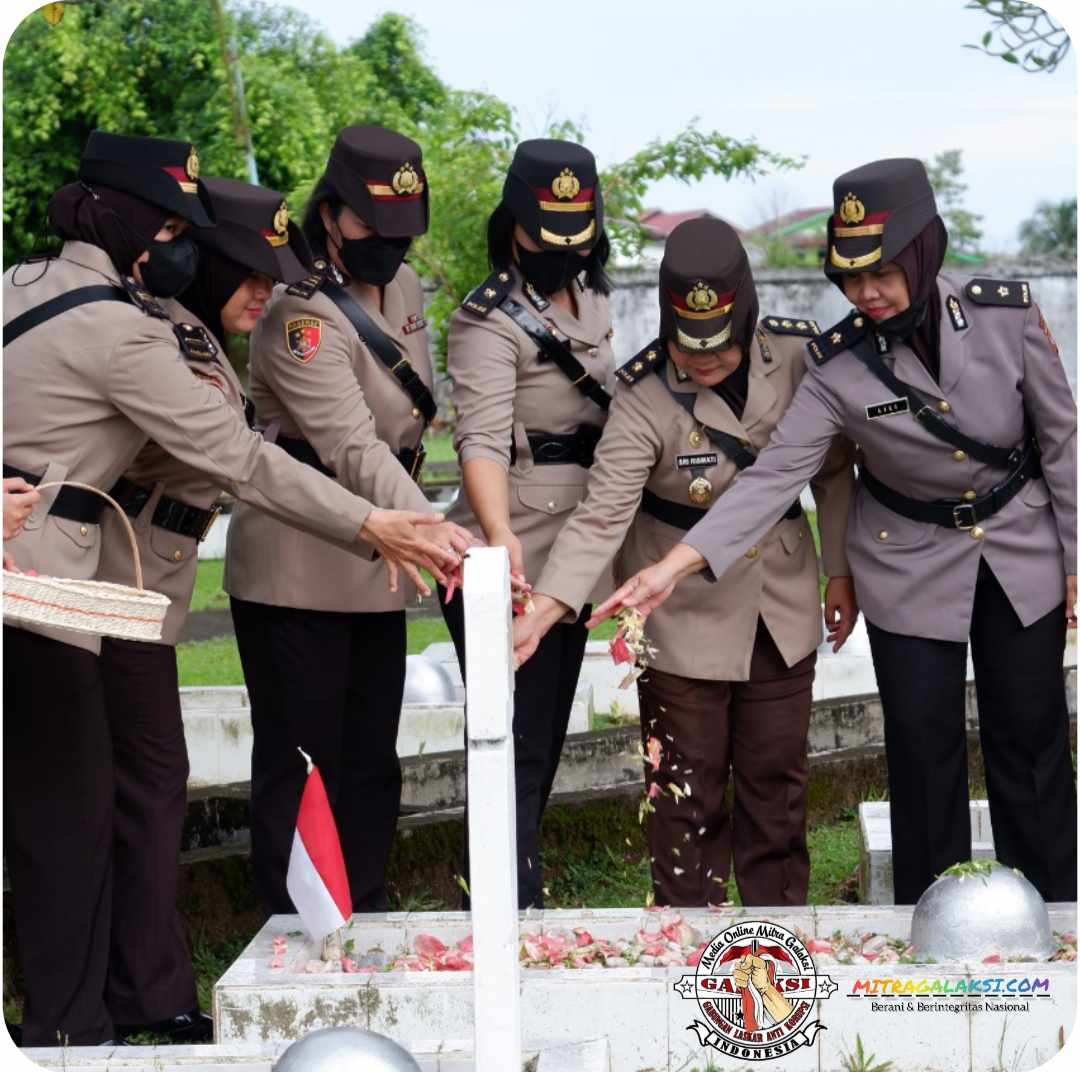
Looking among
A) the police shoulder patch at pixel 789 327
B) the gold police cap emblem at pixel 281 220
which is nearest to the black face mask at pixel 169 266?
the gold police cap emblem at pixel 281 220

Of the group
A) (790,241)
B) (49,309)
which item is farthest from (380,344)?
(790,241)

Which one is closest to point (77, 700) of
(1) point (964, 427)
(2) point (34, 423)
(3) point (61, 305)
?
(2) point (34, 423)

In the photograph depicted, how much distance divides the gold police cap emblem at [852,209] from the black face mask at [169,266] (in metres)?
1.55

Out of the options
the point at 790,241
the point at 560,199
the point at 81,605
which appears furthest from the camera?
the point at 790,241

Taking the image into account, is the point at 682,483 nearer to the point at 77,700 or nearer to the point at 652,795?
A: the point at 652,795

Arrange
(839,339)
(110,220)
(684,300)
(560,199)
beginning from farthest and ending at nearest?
1. (560,199)
2. (839,339)
3. (684,300)
4. (110,220)

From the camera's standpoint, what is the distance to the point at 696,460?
4734mm

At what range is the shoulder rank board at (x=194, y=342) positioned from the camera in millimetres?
4246

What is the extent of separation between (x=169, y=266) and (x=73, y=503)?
2.01ft

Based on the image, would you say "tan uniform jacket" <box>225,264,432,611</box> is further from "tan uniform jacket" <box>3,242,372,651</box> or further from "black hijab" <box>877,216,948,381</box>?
"black hijab" <box>877,216,948,381</box>

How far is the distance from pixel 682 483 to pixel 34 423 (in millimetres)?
1693

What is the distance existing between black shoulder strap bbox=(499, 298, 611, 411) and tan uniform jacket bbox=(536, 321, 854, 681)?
164 millimetres

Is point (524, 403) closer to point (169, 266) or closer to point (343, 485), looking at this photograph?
point (343, 485)

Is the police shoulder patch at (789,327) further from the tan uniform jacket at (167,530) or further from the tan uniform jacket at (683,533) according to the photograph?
the tan uniform jacket at (167,530)
